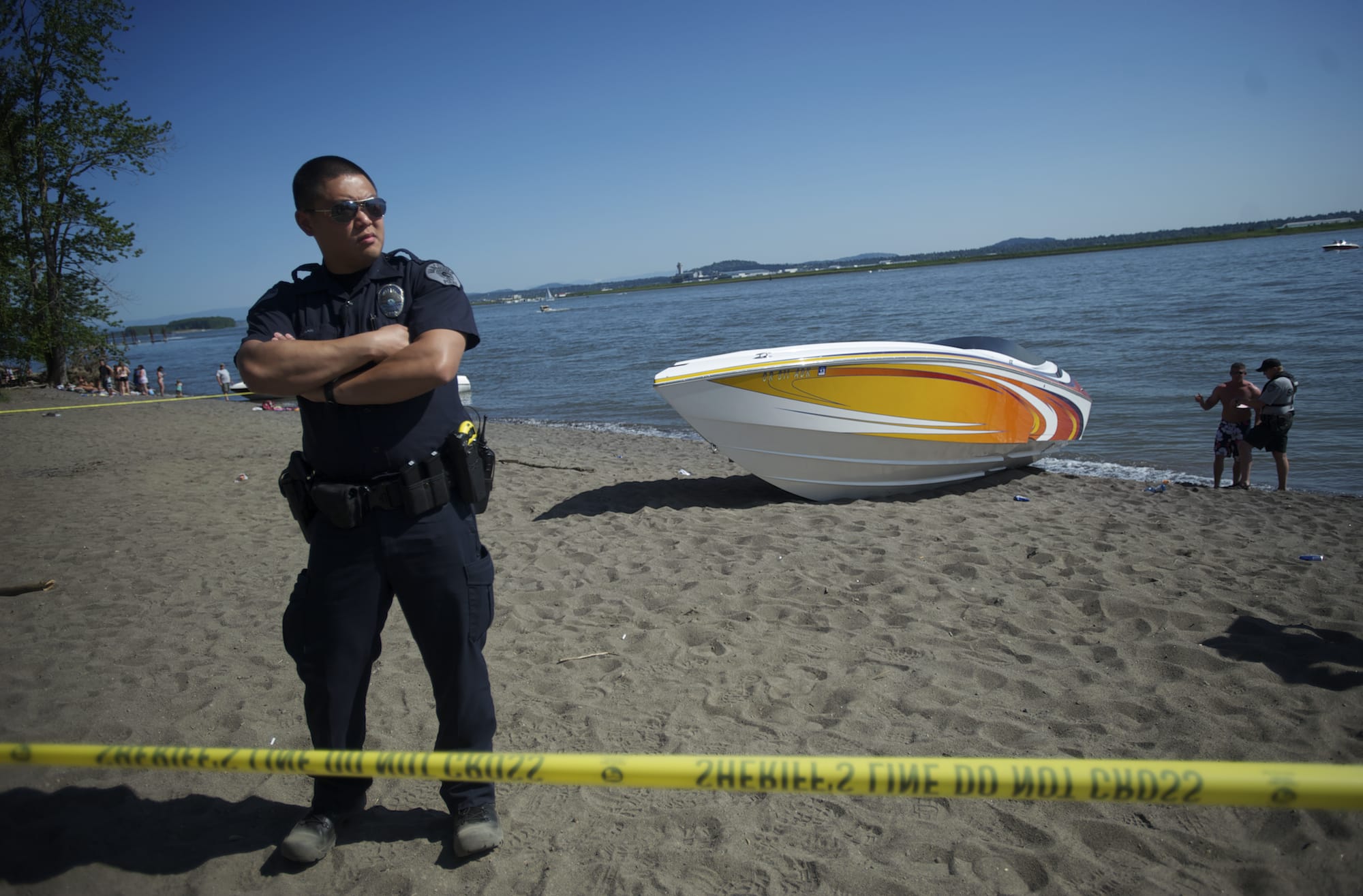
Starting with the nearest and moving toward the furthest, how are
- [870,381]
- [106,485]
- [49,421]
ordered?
[870,381], [106,485], [49,421]

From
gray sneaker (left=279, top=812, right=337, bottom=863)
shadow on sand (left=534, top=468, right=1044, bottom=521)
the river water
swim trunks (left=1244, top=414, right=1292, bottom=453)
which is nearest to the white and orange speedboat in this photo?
shadow on sand (left=534, top=468, right=1044, bottom=521)

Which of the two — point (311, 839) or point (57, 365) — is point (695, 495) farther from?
point (57, 365)

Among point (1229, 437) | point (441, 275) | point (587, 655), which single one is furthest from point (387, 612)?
point (1229, 437)

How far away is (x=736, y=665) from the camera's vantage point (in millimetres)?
3850

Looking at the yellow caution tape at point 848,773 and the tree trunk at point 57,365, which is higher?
the tree trunk at point 57,365

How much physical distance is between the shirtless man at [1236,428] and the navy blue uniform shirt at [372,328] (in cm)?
946

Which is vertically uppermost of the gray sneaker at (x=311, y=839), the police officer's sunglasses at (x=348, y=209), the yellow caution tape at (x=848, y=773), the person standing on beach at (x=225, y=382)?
the police officer's sunglasses at (x=348, y=209)

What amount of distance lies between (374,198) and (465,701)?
164 cm

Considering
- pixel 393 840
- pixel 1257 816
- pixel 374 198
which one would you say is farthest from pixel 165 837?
pixel 1257 816

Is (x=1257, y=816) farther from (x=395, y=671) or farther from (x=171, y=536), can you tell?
(x=171, y=536)

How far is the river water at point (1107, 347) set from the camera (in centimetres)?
1130

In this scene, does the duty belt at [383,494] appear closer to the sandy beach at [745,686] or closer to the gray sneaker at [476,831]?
the gray sneaker at [476,831]

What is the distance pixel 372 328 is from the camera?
233cm

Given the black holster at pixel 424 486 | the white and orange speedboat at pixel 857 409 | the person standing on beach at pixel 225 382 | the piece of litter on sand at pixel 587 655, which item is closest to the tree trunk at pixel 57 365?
the person standing on beach at pixel 225 382
